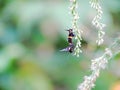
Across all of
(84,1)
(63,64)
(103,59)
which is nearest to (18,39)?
(63,64)

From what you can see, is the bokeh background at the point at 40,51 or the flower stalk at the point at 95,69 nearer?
the flower stalk at the point at 95,69

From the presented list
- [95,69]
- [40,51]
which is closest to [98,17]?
[95,69]

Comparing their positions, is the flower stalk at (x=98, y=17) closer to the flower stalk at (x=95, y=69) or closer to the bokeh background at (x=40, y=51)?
the flower stalk at (x=95, y=69)

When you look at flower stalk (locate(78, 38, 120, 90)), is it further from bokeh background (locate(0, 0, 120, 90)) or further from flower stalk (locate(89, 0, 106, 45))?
bokeh background (locate(0, 0, 120, 90))

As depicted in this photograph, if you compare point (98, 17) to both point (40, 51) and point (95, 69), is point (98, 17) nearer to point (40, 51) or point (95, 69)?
point (95, 69)

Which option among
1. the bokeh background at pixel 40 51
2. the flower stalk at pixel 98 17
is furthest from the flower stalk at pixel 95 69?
the bokeh background at pixel 40 51

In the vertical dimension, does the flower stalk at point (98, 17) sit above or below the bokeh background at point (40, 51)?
above

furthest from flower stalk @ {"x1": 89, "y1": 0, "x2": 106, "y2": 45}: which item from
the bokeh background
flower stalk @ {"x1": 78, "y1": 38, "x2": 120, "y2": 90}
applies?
the bokeh background

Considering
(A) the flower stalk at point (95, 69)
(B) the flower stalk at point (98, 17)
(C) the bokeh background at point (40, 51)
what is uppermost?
(B) the flower stalk at point (98, 17)

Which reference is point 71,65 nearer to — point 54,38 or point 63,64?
point 63,64
